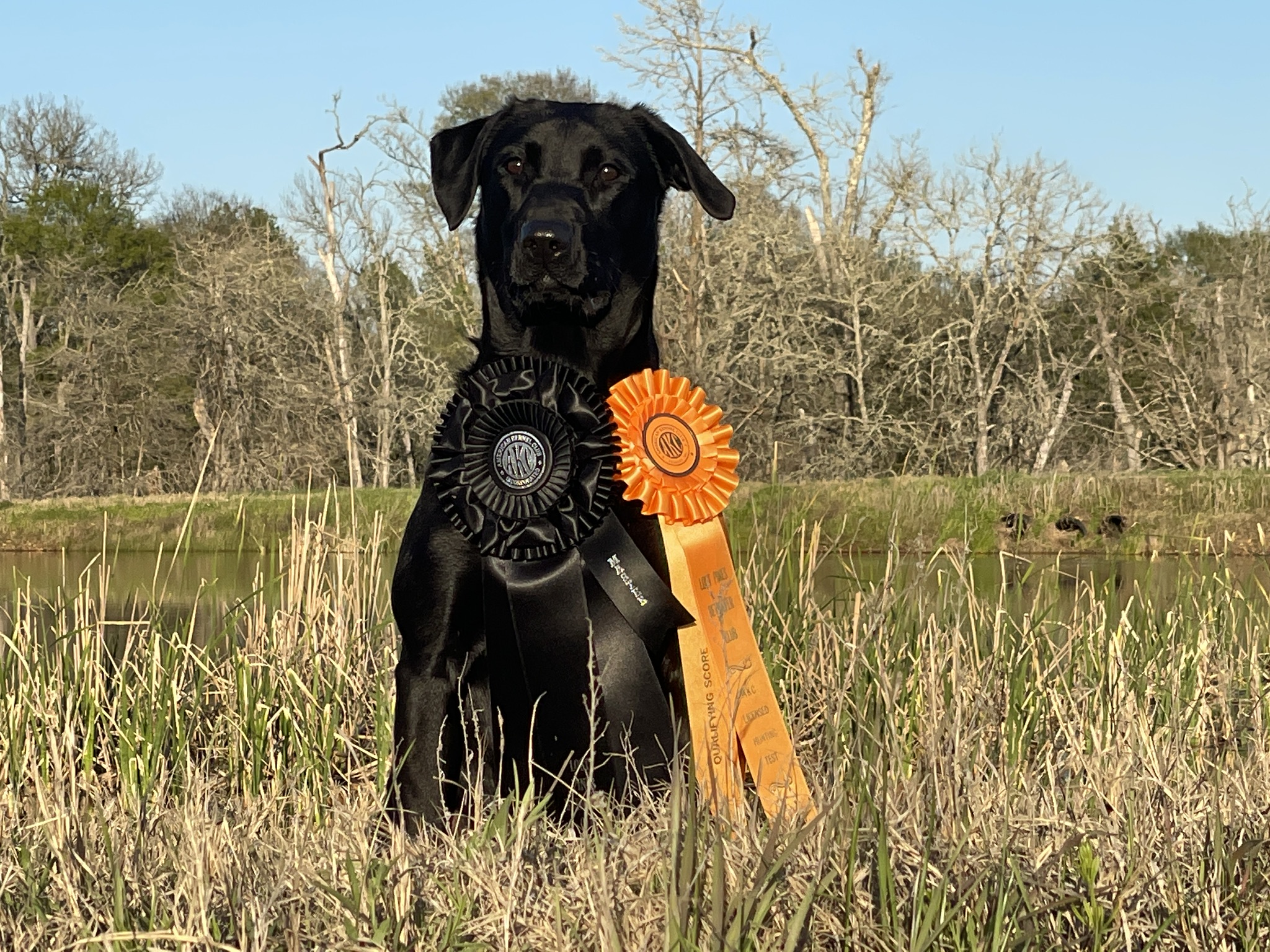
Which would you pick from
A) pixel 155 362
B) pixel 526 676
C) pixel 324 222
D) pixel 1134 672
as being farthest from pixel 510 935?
pixel 155 362

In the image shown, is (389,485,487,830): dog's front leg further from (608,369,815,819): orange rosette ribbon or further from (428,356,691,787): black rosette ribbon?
(608,369,815,819): orange rosette ribbon

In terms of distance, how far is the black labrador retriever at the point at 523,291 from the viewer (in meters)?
2.55

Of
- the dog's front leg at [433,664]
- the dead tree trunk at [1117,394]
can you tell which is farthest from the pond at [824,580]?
the dead tree trunk at [1117,394]

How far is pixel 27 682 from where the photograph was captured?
3662 mm

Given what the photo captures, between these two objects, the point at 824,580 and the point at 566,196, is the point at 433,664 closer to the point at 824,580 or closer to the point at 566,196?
the point at 566,196

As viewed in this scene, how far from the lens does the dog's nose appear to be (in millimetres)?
2576

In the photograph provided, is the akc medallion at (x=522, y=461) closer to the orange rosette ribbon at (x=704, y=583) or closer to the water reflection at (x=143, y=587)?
the orange rosette ribbon at (x=704, y=583)

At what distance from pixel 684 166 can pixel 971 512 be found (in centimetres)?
932

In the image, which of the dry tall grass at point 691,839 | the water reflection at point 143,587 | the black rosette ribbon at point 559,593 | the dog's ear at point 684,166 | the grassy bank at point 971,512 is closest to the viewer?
the dry tall grass at point 691,839

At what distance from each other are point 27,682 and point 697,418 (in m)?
2.22

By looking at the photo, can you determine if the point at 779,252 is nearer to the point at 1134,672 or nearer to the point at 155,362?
the point at 155,362

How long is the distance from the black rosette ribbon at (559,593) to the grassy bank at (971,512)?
772 centimetres

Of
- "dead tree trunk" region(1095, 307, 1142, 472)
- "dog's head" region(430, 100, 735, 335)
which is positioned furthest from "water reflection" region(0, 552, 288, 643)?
"dead tree trunk" region(1095, 307, 1142, 472)

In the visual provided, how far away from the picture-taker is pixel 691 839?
1.74 metres
